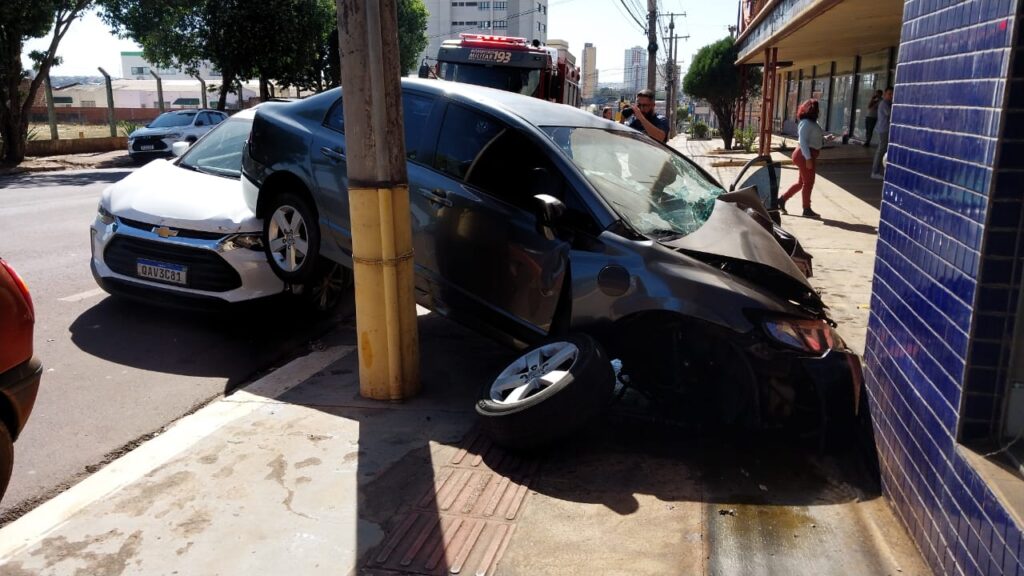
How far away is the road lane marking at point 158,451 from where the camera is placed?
3477 millimetres

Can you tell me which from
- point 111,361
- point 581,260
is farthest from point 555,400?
point 111,361

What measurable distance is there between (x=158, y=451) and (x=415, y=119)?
103 inches

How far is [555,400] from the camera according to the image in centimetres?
389

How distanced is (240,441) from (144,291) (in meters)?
2.34

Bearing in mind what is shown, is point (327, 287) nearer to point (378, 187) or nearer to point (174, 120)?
point (378, 187)

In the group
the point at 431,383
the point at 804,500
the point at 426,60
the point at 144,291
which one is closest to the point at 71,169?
the point at 426,60

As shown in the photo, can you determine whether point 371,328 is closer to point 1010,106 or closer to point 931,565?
point 931,565

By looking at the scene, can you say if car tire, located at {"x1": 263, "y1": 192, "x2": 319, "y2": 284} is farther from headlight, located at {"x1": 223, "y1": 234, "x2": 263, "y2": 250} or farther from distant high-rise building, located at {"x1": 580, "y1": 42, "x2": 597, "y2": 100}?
distant high-rise building, located at {"x1": 580, "y1": 42, "x2": 597, "y2": 100}

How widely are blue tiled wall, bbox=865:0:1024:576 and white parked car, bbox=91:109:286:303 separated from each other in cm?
425

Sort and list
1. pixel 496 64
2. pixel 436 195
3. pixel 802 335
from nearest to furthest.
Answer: pixel 802 335 → pixel 436 195 → pixel 496 64

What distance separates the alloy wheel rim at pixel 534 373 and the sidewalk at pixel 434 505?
0.30m

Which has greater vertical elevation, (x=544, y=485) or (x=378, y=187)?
(x=378, y=187)

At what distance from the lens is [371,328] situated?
15.5 ft

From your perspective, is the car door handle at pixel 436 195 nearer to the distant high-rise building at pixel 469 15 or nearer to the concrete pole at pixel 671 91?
the concrete pole at pixel 671 91
